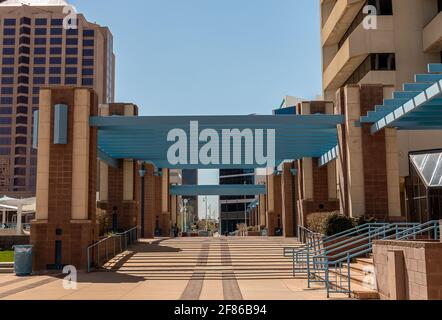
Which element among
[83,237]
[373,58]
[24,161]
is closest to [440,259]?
[83,237]

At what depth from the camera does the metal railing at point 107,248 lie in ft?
63.3

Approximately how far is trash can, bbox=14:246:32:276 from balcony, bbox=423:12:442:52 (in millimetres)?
27022

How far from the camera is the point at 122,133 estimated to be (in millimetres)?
22688

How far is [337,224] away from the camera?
62.6ft


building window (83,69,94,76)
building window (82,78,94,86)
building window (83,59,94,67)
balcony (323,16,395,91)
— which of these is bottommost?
balcony (323,16,395,91)

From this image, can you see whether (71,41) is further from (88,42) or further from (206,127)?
(206,127)

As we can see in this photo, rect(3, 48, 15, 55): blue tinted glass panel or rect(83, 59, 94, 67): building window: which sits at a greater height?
rect(3, 48, 15, 55): blue tinted glass panel

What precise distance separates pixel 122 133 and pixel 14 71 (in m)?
104

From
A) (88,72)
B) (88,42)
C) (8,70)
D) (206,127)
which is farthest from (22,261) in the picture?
(8,70)

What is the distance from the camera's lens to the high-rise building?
11369 centimetres

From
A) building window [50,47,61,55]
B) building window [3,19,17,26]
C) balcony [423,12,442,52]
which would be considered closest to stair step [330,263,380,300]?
balcony [423,12,442,52]

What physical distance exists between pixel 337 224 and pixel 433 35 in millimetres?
20421

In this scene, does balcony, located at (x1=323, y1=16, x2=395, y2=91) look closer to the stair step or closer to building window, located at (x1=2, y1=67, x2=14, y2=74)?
the stair step

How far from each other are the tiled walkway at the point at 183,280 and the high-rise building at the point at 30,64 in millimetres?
96911
